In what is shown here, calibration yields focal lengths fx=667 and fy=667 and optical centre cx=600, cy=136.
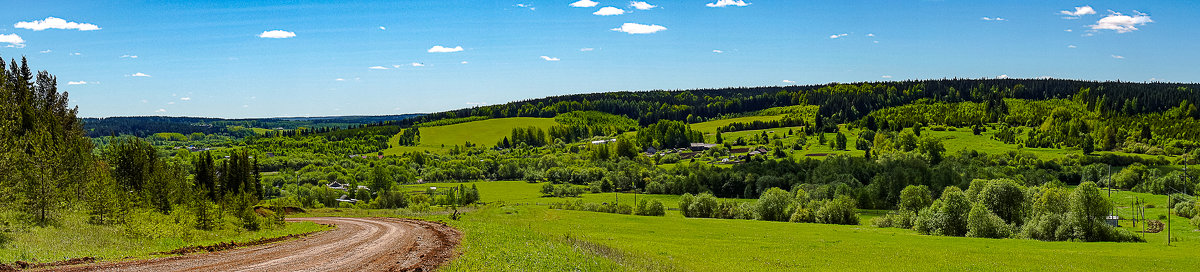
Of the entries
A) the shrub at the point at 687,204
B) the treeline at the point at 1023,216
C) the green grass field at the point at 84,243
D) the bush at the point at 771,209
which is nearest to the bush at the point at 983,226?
the treeline at the point at 1023,216

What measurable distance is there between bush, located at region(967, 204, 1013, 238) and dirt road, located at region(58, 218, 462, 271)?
2042 inches

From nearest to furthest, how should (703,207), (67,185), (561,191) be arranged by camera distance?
(67,185), (703,207), (561,191)

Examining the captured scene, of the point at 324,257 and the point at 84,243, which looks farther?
the point at 84,243

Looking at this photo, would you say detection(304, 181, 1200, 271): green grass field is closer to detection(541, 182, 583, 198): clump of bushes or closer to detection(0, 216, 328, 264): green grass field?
detection(0, 216, 328, 264): green grass field

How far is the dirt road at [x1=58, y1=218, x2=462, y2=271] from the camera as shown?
21438mm

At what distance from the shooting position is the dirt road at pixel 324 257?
70.3 ft

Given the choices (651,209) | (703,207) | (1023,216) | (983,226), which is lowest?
(703,207)

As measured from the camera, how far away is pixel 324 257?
2477 centimetres

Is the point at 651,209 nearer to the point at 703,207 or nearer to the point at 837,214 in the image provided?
the point at 703,207

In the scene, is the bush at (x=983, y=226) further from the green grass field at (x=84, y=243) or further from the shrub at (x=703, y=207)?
the green grass field at (x=84, y=243)

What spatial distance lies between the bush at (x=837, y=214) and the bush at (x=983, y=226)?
868 inches

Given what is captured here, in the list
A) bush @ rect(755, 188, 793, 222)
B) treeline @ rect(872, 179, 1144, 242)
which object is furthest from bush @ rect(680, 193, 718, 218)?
treeline @ rect(872, 179, 1144, 242)

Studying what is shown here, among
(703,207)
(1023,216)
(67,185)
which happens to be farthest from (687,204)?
(67,185)

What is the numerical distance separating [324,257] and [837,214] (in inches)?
2884
